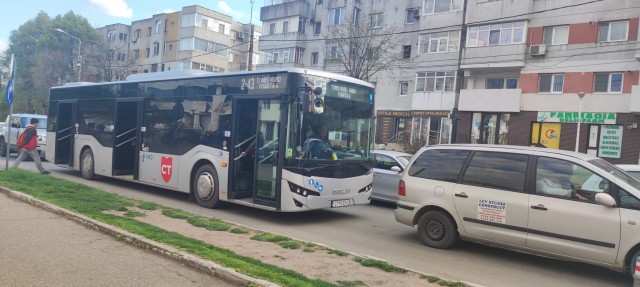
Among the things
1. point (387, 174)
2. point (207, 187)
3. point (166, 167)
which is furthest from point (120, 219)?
point (387, 174)

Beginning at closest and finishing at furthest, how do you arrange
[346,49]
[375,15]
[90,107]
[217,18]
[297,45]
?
1. [90,107]
2. [346,49]
3. [375,15]
4. [297,45]
5. [217,18]

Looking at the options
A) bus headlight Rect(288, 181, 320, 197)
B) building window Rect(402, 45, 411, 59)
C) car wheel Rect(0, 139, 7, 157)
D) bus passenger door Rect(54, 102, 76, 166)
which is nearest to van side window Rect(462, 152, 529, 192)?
bus headlight Rect(288, 181, 320, 197)

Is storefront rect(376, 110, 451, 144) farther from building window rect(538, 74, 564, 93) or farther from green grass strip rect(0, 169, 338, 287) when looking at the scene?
green grass strip rect(0, 169, 338, 287)

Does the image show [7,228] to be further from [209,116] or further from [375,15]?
[375,15]

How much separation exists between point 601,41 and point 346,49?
14.8m

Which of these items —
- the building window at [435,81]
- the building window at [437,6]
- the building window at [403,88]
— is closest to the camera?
the building window at [435,81]

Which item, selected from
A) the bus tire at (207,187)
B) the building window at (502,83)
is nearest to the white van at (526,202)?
the bus tire at (207,187)

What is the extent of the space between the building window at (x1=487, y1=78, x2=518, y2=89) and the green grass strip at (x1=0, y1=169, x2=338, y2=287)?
27.4 meters

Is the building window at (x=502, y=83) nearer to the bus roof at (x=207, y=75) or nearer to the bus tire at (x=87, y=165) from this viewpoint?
the bus roof at (x=207, y=75)

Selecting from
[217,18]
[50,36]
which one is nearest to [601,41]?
[217,18]

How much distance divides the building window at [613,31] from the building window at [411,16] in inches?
531

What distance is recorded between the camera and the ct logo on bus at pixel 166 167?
37.9 ft

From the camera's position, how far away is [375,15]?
36.4m

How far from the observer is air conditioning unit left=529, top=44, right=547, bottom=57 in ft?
95.0
